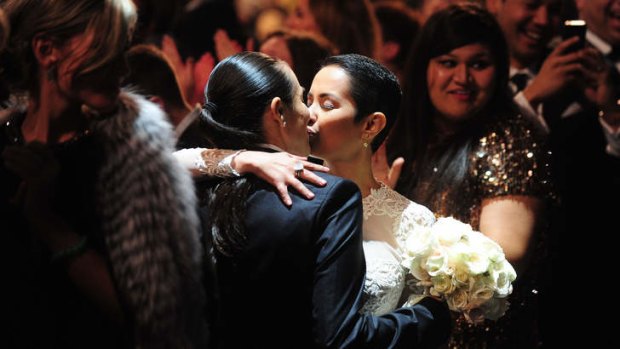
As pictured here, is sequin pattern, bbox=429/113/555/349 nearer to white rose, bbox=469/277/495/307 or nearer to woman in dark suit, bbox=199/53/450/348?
white rose, bbox=469/277/495/307

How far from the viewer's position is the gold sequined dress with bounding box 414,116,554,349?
9.26ft

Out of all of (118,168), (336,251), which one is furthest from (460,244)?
(118,168)

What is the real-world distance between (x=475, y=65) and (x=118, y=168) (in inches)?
67.3

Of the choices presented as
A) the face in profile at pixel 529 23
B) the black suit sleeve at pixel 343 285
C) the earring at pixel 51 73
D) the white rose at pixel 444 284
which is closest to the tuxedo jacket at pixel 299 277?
the black suit sleeve at pixel 343 285

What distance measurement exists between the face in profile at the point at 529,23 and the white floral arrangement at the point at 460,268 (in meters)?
1.62

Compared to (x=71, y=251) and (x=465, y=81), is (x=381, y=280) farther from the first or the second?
(x=465, y=81)

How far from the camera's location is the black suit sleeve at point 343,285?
73.4 inches

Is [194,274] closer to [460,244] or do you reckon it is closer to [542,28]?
[460,244]

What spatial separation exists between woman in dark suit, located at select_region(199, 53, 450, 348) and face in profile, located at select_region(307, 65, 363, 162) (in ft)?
1.07

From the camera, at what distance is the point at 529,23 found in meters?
3.64

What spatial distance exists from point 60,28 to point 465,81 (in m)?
1.73

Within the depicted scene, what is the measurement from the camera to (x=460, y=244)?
2.22 meters

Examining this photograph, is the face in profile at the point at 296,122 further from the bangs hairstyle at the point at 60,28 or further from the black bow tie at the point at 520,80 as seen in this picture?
the black bow tie at the point at 520,80

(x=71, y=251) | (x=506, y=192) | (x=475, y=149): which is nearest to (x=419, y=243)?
(x=506, y=192)
